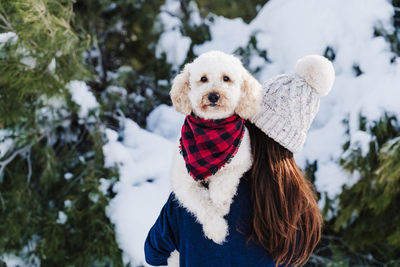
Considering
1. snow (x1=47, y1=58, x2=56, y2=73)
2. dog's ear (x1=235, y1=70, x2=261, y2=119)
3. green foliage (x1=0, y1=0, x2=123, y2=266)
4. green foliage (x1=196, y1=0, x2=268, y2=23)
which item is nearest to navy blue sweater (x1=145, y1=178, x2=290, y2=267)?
dog's ear (x1=235, y1=70, x2=261, y2=119)

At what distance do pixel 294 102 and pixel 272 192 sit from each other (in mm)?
380

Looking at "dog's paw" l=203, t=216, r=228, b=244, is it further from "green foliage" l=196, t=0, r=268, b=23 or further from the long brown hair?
"green foliage" l=196, t=0, r=268, b=23

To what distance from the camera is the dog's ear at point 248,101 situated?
4.42 ft

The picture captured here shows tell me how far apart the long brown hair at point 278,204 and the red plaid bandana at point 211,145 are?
0.48 feet

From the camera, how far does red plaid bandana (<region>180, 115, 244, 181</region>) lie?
1344 millimetres

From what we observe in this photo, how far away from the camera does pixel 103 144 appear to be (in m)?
3.07

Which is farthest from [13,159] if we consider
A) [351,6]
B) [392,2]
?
[392,2]

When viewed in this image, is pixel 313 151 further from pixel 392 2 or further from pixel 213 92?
pixel 213 92

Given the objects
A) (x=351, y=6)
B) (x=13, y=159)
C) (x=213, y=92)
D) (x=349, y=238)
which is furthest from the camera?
(x=13, y=159)

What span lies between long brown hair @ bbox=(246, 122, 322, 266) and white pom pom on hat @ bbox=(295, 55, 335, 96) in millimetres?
292

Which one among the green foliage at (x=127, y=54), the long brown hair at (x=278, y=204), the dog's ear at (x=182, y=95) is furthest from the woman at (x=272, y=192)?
the green foliage at (x=127, y=54)

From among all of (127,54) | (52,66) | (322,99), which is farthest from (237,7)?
(52,66)

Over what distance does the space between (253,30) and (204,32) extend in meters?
0.57

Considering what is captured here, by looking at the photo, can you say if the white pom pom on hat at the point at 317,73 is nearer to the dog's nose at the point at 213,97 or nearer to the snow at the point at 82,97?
the dog's nose at the point at 213,97
